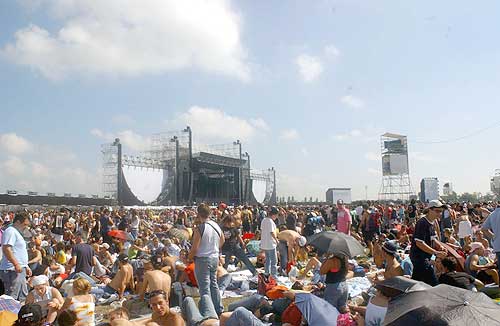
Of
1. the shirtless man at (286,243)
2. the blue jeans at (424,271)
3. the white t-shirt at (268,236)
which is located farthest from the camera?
the shirtless man at (286,243)

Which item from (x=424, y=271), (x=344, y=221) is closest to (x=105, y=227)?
(x=344, y=221)

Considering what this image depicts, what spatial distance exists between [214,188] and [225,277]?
4315 centimetres

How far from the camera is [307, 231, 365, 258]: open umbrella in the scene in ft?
21.1

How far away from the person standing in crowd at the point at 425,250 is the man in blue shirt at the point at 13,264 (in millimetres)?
5098

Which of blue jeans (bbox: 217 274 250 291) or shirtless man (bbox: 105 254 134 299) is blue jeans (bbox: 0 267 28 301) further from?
blue jeans (bbox: 217 274 250 291)

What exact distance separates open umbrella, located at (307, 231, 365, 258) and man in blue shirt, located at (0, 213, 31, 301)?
13.4ft

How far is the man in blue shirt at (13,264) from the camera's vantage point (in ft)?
19.6

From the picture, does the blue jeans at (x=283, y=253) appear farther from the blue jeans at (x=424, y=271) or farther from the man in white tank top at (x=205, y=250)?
the blue jeans at (x=424, y=271)

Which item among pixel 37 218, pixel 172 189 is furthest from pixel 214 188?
pixel 37 218

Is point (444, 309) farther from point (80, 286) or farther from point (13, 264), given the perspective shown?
point (13, 264)

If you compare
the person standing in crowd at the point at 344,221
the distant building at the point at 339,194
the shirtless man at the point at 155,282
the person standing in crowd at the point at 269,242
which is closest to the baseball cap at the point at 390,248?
the shirtless man at the point at 155,282

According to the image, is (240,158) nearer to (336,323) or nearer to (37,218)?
→ (37,218)

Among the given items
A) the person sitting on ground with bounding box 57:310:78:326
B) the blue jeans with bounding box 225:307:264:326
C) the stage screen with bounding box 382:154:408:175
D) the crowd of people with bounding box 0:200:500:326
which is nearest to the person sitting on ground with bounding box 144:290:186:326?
the crowd of people with bounding box 0:200:500:326

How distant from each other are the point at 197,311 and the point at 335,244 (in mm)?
2280
